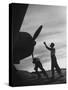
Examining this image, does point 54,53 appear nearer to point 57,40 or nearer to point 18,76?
point 57,40

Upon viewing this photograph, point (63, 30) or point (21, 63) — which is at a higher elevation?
point (63, 30)

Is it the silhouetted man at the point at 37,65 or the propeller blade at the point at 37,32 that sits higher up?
the propeller blade at the point at 37,32

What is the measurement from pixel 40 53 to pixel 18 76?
54cm

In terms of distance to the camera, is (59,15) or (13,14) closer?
(13,14)

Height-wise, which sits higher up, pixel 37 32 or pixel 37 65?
pixel 37 32

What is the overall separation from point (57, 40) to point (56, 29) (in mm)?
182

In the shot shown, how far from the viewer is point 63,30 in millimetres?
6781

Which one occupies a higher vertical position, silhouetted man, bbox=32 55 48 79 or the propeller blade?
the propeller blade

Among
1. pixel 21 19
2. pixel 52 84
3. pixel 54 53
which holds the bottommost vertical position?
pixel 52 84

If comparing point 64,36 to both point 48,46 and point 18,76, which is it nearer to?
point 48,46

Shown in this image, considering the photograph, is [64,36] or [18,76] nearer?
[18,76]

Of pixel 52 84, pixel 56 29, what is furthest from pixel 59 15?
pixel 52 84

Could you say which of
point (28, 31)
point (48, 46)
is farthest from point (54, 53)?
point (28, 31)

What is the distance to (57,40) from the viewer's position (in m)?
6.71
